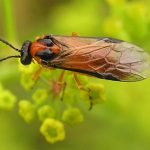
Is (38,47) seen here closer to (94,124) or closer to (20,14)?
(94,124)

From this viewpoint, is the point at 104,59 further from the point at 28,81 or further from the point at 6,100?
the point at 6,100

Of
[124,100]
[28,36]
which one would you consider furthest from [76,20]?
[124,100]

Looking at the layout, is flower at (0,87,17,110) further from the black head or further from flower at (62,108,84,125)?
flower at (62,108,84,125)

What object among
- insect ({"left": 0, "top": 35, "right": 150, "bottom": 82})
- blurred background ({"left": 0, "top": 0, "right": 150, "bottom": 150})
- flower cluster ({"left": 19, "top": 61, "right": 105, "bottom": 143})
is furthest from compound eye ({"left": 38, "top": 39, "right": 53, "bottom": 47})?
blurred background ({"left": 0, "top": 0, "right": 150, "bottom": 150})

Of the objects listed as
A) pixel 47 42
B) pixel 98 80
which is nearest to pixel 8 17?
pixel 47 42

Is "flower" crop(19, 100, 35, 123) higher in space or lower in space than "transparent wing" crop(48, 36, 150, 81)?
lower
